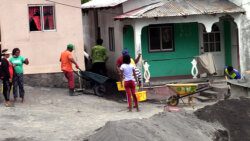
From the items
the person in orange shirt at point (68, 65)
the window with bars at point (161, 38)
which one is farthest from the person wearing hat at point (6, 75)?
the window with bars at point (161, 38)

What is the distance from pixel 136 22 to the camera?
20453 mm

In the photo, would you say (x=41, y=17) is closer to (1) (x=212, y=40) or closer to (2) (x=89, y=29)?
(1) (x=212, y=40)

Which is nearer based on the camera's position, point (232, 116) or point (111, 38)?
point (232, 116)

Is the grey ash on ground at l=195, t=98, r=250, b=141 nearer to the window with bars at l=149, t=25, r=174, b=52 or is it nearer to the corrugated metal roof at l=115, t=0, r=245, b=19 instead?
the corrugated metal roof at l=115, t=0, r=245, b=19

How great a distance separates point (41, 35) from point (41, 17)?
0.66 metres

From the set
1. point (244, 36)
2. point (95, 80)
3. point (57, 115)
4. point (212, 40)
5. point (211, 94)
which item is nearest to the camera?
point (57, 115)

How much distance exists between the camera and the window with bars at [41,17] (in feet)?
64.9

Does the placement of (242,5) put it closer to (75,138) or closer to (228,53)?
(228,53)

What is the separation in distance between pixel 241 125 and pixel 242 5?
965cm

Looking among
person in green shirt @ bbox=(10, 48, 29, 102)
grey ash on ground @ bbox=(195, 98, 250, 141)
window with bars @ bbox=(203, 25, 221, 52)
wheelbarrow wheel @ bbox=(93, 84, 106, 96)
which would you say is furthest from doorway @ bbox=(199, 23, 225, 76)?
grey ash on ground @ bbox=(195, 98, 250, 141)

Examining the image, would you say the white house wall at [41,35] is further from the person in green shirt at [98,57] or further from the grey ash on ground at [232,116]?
the grey ash on ground at [232,116]

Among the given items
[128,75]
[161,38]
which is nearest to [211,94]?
[161,38]

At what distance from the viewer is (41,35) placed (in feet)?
65.0

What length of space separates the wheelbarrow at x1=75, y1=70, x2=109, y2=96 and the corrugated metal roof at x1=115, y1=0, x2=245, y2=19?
2.58m
